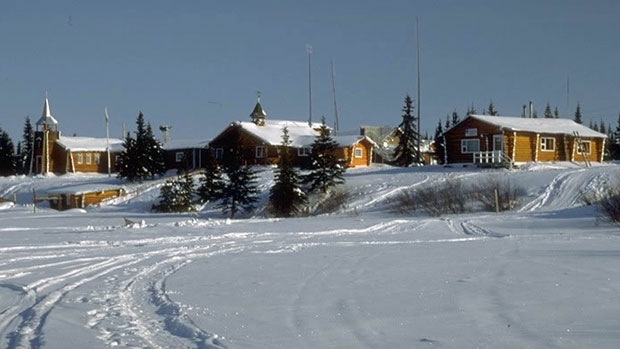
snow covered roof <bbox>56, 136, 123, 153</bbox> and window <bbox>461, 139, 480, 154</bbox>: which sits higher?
snow covered roof <bbox>56, 136, 123, 153</bbox>

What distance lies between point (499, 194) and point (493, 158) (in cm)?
1254

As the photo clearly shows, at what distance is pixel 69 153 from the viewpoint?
80875 millimetres

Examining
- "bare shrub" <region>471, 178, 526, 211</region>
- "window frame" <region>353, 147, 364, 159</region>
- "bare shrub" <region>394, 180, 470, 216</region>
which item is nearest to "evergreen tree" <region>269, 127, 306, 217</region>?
"bare shrub" <region>394, 180, 470, 216</region>

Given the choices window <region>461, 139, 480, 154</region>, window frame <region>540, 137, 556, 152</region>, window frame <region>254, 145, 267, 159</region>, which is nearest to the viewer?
window <region>461, 139, 480, 154</region>

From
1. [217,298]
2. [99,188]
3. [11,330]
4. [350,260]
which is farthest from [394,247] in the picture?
[99,188]

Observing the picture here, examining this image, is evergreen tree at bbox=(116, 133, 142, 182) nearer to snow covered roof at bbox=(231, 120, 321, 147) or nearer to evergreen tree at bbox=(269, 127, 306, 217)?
snow covered roof at bbox=(231, 120, 321, 147)

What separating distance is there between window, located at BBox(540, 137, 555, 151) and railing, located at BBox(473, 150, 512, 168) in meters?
4.47

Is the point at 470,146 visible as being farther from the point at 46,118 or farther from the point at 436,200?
the point at 46,118

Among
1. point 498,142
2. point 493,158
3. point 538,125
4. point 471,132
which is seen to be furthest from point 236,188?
point 538,125

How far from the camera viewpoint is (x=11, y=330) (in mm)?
9867

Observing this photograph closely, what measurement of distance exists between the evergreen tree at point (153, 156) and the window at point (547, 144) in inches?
1231

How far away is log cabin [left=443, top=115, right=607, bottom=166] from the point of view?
187 ft

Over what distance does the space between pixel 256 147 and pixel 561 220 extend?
39437 mm

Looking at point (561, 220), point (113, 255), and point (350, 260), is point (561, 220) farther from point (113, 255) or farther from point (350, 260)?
point (113, 255)
